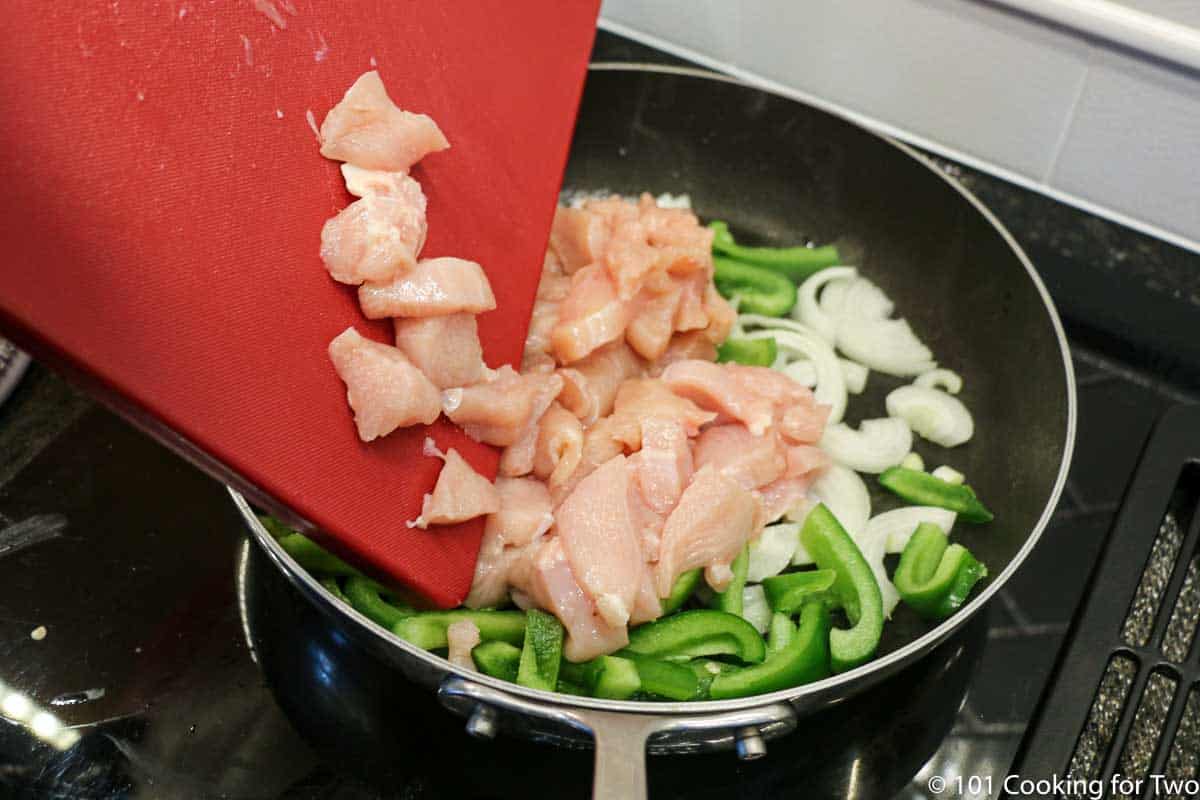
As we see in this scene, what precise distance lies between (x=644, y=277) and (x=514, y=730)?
0.70 m

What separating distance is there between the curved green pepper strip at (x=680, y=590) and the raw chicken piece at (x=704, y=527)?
0.02m

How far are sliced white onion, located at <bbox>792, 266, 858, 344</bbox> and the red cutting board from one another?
24.9 inches

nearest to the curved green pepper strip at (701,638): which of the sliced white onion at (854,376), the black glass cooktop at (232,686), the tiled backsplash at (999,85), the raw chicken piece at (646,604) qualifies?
the raw chicken piece at (646,604)

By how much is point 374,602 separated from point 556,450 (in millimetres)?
318

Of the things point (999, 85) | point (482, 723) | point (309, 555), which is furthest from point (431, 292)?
point (999, 85)

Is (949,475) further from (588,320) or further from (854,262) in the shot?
(588,320)

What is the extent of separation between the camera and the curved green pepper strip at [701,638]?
4.62 ft

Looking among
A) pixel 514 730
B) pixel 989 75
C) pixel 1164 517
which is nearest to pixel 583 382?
pixel 514 730

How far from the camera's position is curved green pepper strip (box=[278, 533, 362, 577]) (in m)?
1.40

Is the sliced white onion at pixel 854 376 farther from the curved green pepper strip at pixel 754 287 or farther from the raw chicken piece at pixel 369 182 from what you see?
the raw chicken piece at pixel 369 182

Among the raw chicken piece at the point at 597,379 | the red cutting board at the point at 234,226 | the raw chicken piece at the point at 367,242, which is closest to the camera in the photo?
the red cutting board at the point at 234,226

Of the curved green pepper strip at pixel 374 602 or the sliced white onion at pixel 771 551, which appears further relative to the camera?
the sliced white onion at pixel 771 551

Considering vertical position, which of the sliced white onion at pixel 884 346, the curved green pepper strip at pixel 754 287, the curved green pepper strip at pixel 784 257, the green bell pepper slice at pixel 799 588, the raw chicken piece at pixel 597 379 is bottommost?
the green bell pepper slice at pixel 799 588

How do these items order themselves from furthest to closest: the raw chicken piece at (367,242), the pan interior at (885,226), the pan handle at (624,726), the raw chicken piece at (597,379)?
the pan interior at (885,226) → the raw chicken piece at (597,379) → the raw chicken piece at (367,242) → the pan handle at (624,726)
